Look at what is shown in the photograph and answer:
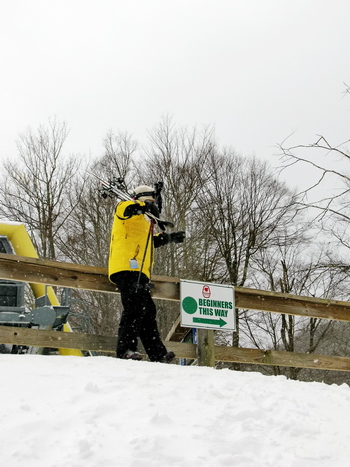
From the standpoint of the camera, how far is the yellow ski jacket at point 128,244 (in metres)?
5.09

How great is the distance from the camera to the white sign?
17.5ft

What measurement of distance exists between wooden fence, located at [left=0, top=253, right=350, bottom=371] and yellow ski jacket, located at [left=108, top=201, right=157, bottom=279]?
9.8 inches

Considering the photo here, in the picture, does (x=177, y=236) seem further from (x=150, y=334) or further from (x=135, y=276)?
(x=150, y=334)

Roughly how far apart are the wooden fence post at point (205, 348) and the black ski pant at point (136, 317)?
1.55 ft

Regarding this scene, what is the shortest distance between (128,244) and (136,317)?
76cm

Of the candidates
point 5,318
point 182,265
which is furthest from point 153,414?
point 182,265

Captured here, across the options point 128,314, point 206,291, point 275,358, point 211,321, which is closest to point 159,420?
point 128,314

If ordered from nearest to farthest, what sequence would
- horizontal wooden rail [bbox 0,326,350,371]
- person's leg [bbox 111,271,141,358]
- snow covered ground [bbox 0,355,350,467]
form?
snow covered ground [bbox 0,355,350,467] → horizontal wooden rail [bbox 0,326,350,371] → person's leg [bbox 111,271,141,358]

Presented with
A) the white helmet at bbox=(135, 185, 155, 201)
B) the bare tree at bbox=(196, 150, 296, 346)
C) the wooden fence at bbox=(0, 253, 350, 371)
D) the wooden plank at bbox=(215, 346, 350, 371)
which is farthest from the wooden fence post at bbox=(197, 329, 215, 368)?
the bare tree at bbox=(196, 150, 296, 346)

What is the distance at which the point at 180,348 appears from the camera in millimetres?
5367

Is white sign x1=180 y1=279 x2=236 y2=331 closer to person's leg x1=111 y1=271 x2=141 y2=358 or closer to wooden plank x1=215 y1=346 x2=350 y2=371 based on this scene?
wooden plank x1=215 y1=346 x2=350 y2=371

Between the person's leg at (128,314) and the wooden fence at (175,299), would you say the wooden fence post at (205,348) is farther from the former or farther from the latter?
the person's leg at (128,314)

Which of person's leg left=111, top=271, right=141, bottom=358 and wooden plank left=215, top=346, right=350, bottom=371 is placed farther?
wooden plank left=215, top=346, right=350, bottom=371

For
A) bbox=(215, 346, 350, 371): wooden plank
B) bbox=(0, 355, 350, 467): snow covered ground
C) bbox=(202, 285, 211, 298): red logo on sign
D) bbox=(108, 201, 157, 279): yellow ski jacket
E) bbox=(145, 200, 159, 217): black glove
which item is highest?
bbox=(145, 200, 159, 217): black glove
